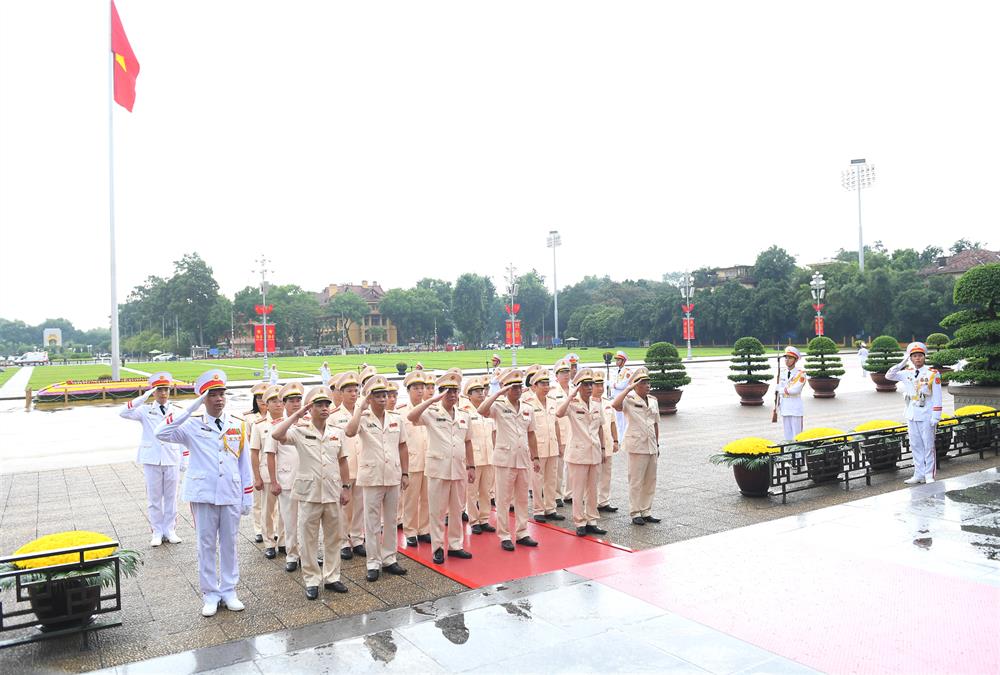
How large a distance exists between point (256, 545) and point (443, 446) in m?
2.48

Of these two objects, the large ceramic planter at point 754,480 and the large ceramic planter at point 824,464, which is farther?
the large ceramic planter at point 824,464

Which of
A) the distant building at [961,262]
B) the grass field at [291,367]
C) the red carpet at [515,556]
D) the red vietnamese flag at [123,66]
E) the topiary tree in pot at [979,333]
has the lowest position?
the red carpet at [515,556]

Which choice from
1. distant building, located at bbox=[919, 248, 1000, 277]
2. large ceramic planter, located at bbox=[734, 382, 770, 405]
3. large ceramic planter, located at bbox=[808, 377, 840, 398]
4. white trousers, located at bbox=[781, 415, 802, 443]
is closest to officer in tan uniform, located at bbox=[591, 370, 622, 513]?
white trousers, located at bbox=[781, 415, 802, 443]

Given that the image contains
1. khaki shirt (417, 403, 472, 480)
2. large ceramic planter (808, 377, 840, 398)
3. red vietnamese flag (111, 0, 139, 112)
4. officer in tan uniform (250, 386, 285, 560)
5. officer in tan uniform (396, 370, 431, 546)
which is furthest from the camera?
red vietnamese flag (111, 0, 139, 112)

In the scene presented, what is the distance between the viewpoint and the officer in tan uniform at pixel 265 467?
6.78 meters

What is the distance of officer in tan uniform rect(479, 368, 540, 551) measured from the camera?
6.86 m

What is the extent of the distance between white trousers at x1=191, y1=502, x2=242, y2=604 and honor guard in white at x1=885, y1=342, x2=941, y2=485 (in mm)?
8578

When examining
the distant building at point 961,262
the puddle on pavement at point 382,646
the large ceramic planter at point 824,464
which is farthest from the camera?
the distant building at point 961,262

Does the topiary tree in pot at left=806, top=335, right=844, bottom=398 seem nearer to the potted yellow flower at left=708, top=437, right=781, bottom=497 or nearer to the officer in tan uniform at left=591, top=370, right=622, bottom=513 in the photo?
the potted yellow flower at left=708, top=437, right=781, bottom=497

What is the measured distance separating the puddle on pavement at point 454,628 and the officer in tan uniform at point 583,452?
249cm

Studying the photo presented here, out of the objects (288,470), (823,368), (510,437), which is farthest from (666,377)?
(288,470)

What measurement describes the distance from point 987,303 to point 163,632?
15.3 meters

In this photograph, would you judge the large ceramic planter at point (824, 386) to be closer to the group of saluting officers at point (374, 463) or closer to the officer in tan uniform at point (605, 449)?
the officer in tan uniform at point (605, 449)

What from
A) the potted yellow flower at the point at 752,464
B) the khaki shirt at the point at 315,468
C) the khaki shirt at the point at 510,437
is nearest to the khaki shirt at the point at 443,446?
the khaki shirt at the point at 510,437
